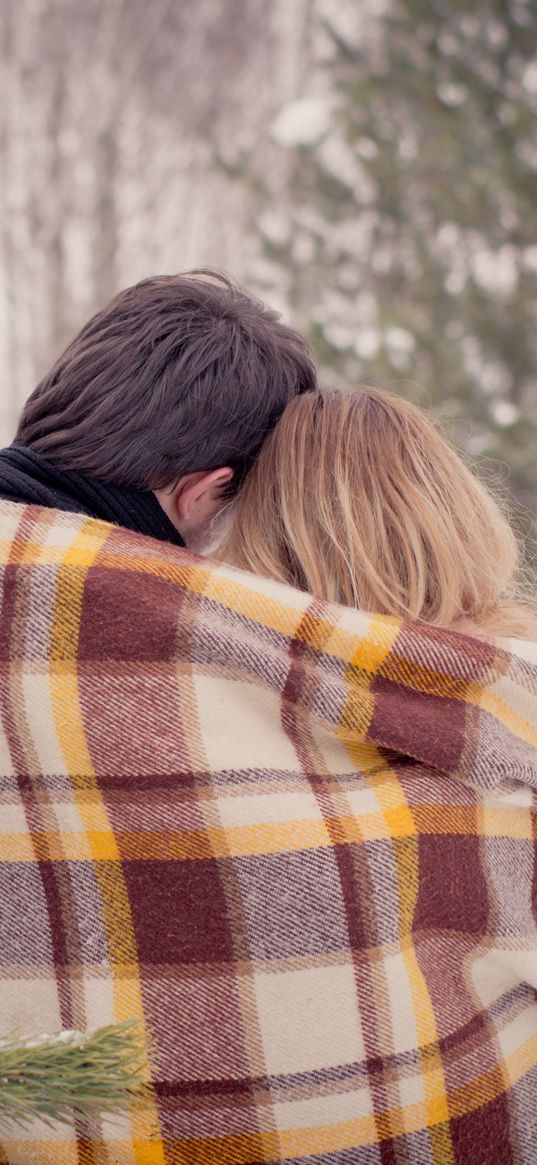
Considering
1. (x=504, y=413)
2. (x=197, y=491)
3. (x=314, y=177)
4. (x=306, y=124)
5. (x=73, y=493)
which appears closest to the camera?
(x=73, y=493)

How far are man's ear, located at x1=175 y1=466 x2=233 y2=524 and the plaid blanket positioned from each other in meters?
0.49

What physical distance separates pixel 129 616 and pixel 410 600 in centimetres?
57

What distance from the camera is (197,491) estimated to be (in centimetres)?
183

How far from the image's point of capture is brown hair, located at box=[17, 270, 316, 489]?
171 cm

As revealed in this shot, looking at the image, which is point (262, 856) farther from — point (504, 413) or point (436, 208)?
point (436, 208)

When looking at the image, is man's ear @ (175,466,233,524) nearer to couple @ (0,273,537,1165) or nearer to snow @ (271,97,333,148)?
couple @ (0,273,537,1165)

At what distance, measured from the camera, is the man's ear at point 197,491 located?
1.83 metres

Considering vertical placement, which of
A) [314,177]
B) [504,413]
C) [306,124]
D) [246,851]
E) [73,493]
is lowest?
[504,413]

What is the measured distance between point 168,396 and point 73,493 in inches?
8.8

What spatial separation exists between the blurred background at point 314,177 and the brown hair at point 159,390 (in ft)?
4.94

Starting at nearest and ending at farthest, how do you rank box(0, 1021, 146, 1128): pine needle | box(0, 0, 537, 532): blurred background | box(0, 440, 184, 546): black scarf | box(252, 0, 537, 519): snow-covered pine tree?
1. box(0, 1021, 146, 1128): pine needle
2. box(0, 440, 184, 546): black scarf
3. box(252, 0, 537, 519): snow-covered pine tree
4. box(0, 0, 537, 532): blurred background

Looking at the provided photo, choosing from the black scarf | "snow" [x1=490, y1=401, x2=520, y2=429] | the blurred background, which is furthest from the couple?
"snow" [x1=490, y1=401, x2=520, y2=429]

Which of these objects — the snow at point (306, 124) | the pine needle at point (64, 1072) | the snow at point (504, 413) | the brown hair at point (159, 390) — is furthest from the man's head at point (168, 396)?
the snow at point (306, 124)

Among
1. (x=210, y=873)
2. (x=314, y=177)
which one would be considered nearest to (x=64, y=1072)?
(x=210, y=873)
